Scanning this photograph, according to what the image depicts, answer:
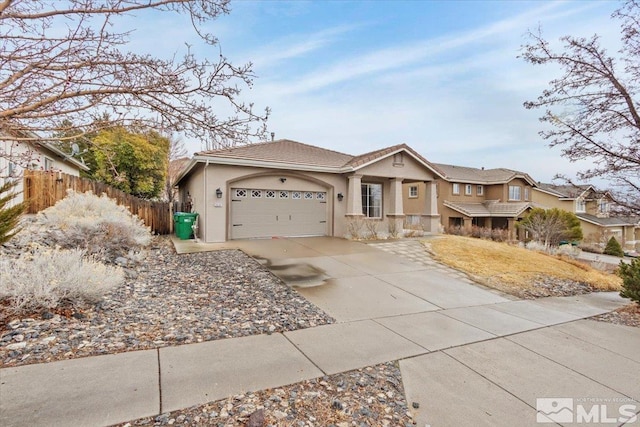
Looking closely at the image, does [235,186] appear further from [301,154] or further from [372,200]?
[372,200]

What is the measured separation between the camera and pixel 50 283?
13.6 ft

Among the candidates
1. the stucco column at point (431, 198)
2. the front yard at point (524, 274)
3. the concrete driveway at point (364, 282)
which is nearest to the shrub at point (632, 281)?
the front yard at point (524, 274)

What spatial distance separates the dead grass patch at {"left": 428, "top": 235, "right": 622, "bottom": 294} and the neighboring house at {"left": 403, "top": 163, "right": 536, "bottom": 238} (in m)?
13.7

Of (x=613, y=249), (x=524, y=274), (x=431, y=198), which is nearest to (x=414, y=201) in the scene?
(x=431, y=198)

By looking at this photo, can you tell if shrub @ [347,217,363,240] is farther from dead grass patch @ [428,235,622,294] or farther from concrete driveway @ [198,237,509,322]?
dead grass patch @ [428,235,622,294]

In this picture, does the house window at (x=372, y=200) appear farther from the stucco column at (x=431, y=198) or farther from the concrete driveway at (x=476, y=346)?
the concrete driveway at (x=476, y=346)

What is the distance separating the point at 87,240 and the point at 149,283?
234 cm

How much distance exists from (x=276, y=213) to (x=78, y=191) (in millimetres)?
7203

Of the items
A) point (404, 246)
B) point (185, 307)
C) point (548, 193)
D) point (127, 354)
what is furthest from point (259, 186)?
point (548, 193)

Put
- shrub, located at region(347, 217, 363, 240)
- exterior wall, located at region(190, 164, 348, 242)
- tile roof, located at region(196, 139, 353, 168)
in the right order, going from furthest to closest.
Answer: shrub, located at region(347, 217, 363, 240), tile roof, located at region(196, 139, 353, 168), exterior wall, located at region(190, 164, 348, 242)

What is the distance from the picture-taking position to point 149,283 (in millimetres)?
6047

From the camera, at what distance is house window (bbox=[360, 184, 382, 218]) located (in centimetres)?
1534

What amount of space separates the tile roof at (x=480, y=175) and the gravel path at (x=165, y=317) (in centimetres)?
2389

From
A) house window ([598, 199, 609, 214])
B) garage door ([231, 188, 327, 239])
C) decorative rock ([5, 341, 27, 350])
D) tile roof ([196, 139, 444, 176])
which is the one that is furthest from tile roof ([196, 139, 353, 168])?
house window ([598, 199, 609, 214])
